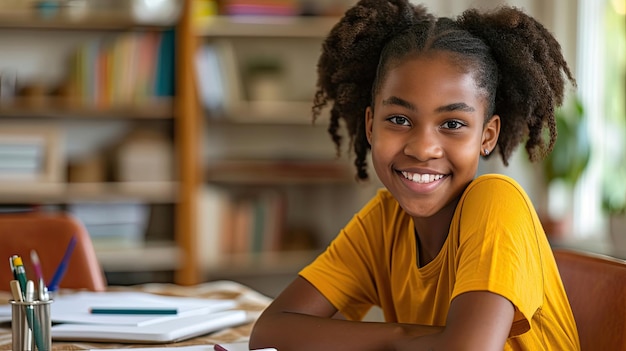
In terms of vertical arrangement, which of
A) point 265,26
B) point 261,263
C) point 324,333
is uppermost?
point 265,26

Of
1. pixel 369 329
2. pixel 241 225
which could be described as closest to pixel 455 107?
pixel 369 329

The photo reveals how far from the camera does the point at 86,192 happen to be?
3441 mm

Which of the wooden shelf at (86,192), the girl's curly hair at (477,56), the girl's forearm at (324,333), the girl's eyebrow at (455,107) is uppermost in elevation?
the girl's curly hair at (477,56)

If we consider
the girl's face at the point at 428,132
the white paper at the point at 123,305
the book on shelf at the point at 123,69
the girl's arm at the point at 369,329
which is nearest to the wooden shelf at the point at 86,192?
the book on shelf at the point at 123,69

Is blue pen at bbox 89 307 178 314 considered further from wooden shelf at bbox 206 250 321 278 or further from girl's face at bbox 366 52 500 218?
wooden shelf at bbox 206 250 321 278

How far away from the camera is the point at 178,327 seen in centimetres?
133

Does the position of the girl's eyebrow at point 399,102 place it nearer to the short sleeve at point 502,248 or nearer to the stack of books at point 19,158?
the short sleeve at point 502,248

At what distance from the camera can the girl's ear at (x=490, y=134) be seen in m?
1.30

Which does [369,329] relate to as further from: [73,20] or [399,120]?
[73,20]

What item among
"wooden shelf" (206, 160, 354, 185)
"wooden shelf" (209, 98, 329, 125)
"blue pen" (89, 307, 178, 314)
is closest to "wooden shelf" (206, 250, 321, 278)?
Result: "wooden shelf" (206, 160, 354, 185)

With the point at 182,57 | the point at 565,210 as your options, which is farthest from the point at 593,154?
the point at 182,57

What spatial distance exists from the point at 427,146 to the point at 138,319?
1.67 feet

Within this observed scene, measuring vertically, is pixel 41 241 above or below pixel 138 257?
above

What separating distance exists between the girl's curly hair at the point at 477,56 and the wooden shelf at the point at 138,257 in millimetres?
2117
